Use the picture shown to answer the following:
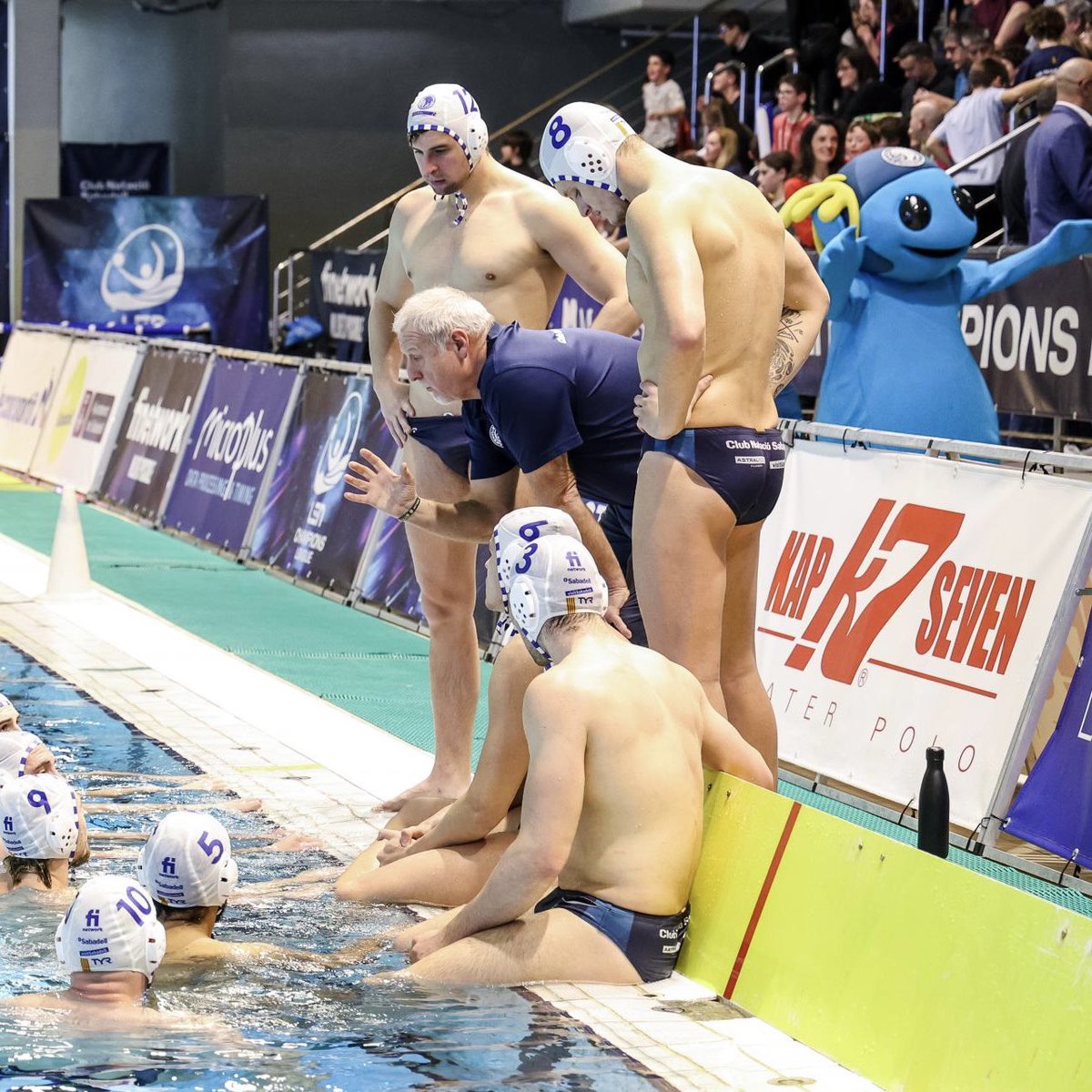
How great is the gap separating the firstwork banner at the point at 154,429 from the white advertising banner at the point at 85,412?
0.23 metres

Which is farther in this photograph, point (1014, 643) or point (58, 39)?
point (58, 39)

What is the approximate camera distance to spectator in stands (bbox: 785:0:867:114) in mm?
16734

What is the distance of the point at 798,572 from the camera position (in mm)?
6871

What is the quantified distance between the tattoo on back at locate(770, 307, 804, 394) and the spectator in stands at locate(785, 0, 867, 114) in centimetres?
1192

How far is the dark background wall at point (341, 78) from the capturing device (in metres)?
25.4

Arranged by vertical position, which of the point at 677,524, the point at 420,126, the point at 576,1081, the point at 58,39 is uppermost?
the point at 58,39

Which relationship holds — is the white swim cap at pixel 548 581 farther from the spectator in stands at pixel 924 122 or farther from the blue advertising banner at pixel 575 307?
the spectator in stands at pixel 924 122

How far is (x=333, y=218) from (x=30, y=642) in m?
18.0

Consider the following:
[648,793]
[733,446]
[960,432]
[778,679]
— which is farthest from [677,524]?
[960,432]

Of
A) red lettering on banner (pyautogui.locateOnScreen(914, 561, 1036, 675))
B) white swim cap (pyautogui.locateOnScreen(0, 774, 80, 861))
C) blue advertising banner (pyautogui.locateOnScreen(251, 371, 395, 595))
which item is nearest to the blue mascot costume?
red lettering on banner (pyautogui.locateOnScreen(914, 561, 1036, 675))

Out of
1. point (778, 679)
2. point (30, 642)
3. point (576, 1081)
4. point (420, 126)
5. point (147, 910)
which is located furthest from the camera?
point (30, 642)

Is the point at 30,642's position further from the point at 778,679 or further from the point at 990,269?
the point at 990,269

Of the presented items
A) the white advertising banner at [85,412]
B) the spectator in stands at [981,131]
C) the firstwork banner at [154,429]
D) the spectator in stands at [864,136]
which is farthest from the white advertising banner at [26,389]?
the spectator in stands at [981,131]

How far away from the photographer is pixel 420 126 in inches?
213
